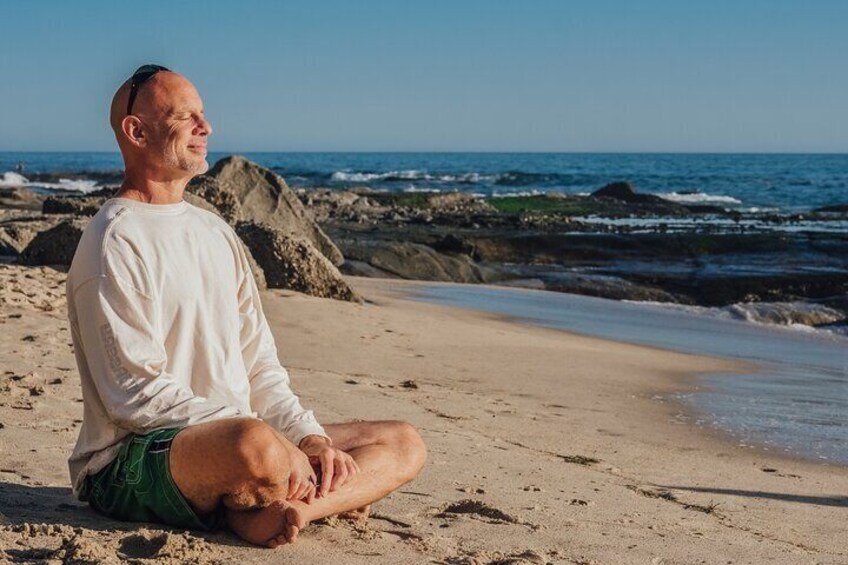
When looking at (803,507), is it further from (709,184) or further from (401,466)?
(709,184)

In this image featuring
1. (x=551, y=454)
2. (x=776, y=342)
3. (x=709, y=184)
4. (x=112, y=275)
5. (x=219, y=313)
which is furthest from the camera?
(x=709, y=184)

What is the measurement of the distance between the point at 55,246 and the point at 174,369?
28.3ft

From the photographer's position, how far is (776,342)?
13.2 metres

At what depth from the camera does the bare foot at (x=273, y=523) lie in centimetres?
375

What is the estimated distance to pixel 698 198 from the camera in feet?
167

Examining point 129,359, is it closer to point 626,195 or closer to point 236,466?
point 236,466

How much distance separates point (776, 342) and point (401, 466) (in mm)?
9638

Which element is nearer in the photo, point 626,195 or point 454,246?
point 454,246

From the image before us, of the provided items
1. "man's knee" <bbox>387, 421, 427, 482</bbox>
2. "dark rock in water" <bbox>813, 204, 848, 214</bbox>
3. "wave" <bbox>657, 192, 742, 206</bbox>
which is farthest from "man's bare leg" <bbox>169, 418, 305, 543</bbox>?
"wave" <bbox>657, 192, 742, 206</bbox>

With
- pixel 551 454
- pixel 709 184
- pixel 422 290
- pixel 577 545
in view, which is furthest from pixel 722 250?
pixel 709 184

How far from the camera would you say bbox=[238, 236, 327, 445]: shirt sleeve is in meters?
4.18

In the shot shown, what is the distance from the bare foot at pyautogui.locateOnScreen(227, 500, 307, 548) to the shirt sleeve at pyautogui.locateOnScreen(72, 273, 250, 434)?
Result: 0.33 meters

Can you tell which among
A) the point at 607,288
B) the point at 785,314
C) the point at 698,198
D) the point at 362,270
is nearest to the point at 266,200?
the point at 362,270

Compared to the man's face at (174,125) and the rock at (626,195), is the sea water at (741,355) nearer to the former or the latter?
the man's face at (174,125)
